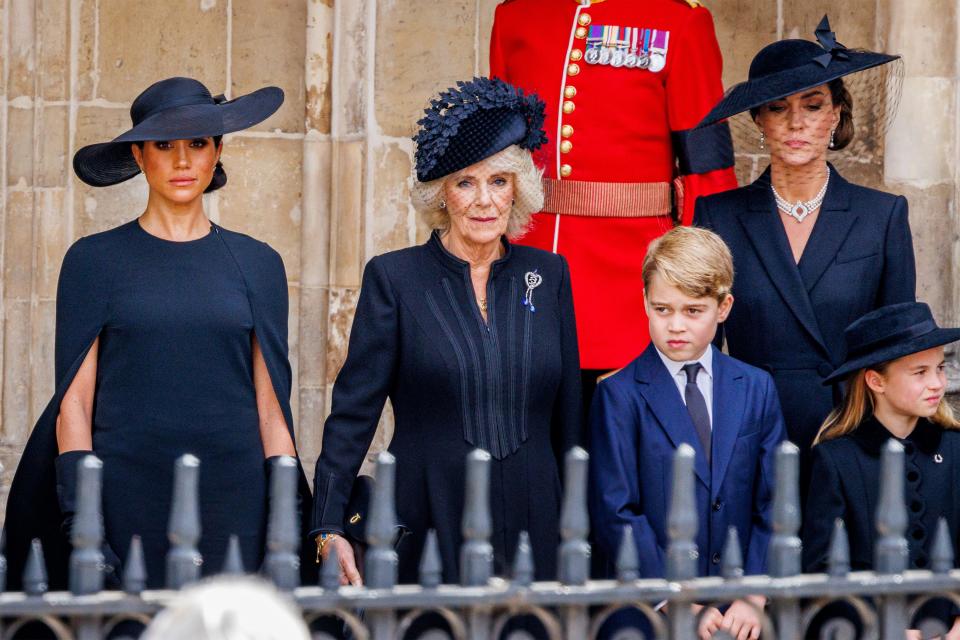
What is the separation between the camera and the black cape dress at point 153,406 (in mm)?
4180

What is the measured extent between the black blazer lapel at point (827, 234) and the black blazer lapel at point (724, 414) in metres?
0.45

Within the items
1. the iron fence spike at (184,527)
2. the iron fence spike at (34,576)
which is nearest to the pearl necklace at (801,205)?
the iron fence spike at (184,527)

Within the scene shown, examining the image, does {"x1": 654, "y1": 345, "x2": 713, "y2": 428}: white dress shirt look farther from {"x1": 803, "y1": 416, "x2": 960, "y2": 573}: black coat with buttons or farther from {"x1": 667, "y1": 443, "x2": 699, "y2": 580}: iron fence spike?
{"x1": 667, "y1": 443, "x2": 699, "y2": 580}: iron fence spike

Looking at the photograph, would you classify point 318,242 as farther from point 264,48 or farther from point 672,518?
point 672,518

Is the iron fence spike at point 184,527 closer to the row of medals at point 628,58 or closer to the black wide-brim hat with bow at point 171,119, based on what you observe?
the black wide-brim hat with bow at point 171,119

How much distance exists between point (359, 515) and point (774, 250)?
4.14ft

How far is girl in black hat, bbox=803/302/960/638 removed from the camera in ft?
13.2

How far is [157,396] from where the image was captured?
4.18m

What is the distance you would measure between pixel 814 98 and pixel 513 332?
1.05 m

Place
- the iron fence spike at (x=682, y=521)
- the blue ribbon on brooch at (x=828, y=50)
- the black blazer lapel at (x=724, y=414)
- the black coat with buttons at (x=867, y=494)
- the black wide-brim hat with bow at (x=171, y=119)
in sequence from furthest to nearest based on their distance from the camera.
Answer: the blue ribbon on brooch at (x=828, y=50) < the black wide-brim hat with bow at (x=171, y=119) < the black blazer lapel at (x=724, y=414) < the black coat with buttons at (x=867, y=494) < the iron fence spike at (x=682, y=521)

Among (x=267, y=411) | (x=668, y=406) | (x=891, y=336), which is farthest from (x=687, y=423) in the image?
(x=267, y=411)

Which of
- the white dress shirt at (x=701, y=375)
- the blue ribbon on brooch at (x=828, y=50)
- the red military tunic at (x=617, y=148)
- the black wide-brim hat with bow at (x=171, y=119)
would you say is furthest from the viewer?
the red military tunic at (x=617, y=148)

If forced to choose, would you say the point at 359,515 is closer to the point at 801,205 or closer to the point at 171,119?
the point at 171,119

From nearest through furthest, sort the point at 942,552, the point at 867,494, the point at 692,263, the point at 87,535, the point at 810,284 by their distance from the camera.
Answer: the point at 87,535
the point at 942,552
the point at 867,494
the point at 692,263
the point at 810,284
